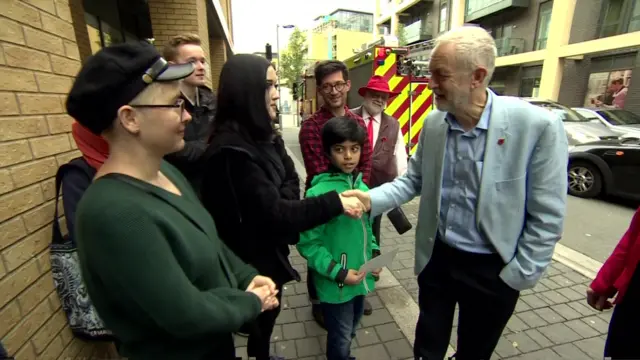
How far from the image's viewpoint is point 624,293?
1.53 metres

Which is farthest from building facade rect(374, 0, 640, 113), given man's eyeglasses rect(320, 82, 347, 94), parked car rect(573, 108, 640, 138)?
man's eyeglasses rect(320, 82, 347, 94)

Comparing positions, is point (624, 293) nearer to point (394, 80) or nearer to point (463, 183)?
point (463, 183)

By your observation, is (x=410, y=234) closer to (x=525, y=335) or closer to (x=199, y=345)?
(x=525, y=335)

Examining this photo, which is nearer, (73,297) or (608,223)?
(73,297)

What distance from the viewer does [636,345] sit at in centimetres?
144

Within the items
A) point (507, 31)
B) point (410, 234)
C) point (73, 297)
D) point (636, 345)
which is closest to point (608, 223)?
point (410, 234)

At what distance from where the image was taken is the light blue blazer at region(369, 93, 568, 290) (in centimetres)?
151

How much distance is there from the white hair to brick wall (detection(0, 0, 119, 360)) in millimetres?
1908

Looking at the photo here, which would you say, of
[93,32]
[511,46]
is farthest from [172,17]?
[511,46]

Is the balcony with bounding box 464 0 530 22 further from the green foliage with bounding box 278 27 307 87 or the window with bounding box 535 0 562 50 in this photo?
the green foliage with bounding box 278 27 307 87

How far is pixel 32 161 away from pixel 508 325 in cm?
341

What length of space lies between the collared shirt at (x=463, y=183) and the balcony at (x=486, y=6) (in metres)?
22.0

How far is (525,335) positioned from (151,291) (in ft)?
9.45

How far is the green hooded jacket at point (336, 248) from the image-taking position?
73.9 inches
